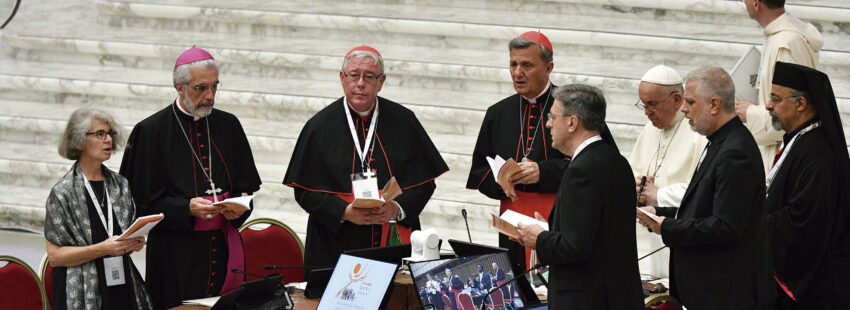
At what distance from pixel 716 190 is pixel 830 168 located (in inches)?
27.3

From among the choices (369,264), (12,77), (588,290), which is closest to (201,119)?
(369,264)

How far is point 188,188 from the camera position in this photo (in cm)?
420

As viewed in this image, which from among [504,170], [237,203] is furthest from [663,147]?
[237,203]

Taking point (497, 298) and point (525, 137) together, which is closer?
point (497, 298)

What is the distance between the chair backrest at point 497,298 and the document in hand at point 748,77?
209cm

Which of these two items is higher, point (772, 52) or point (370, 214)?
point (772, 52)

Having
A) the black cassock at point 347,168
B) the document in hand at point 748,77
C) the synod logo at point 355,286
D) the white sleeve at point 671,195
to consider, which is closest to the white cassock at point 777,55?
the document in hand at point 748,77

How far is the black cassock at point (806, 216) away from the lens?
3656 mm

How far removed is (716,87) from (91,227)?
2334 mm

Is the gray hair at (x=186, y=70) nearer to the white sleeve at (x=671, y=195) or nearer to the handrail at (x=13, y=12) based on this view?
the white sleeve at (x=671, y=195)

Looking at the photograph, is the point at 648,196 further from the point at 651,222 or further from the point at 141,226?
the point at 141,226

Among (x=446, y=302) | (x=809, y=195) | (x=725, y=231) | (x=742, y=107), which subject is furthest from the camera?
(x=742, y=107)

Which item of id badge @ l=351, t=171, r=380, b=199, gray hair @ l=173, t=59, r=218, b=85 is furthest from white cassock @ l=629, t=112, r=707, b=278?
gray hair @ l=173, t=59, r=218, b=85

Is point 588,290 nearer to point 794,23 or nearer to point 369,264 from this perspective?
point 369,264
